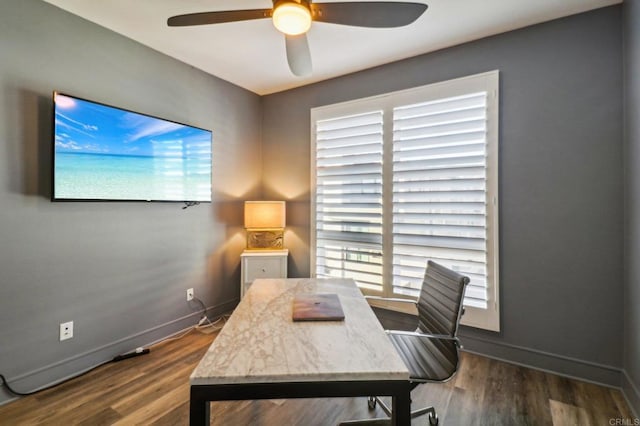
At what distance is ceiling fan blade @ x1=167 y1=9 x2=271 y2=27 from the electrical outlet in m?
2.15

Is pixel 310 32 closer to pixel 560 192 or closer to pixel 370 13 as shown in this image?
pixel 370 13

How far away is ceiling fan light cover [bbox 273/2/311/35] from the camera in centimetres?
141

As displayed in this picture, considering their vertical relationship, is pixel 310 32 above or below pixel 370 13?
above

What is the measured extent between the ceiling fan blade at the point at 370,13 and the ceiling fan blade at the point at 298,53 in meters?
0.23

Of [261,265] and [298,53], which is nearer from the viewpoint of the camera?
[298,53]

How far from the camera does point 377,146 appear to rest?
2812 mm

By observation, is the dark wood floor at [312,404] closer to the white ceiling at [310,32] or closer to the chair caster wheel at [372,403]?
the chair caster wheel at [372,403]

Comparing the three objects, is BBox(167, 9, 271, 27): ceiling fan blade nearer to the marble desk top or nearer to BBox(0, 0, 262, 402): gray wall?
BBox(0, 0, 262, 402): gray wall

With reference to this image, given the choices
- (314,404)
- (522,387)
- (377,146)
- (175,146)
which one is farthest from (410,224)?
(175,146)

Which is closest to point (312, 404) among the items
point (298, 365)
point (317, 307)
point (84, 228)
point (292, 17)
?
point (317, 307)

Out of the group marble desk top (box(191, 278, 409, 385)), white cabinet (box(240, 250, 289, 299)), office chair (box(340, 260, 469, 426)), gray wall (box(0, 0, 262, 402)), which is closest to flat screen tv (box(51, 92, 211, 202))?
gray wall (box(0, 0, 262, 402))

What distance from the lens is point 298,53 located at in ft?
6.19

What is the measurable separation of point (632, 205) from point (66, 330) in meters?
3.87

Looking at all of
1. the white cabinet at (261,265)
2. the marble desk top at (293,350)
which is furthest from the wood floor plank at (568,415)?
the white cabinet at (261,265)
